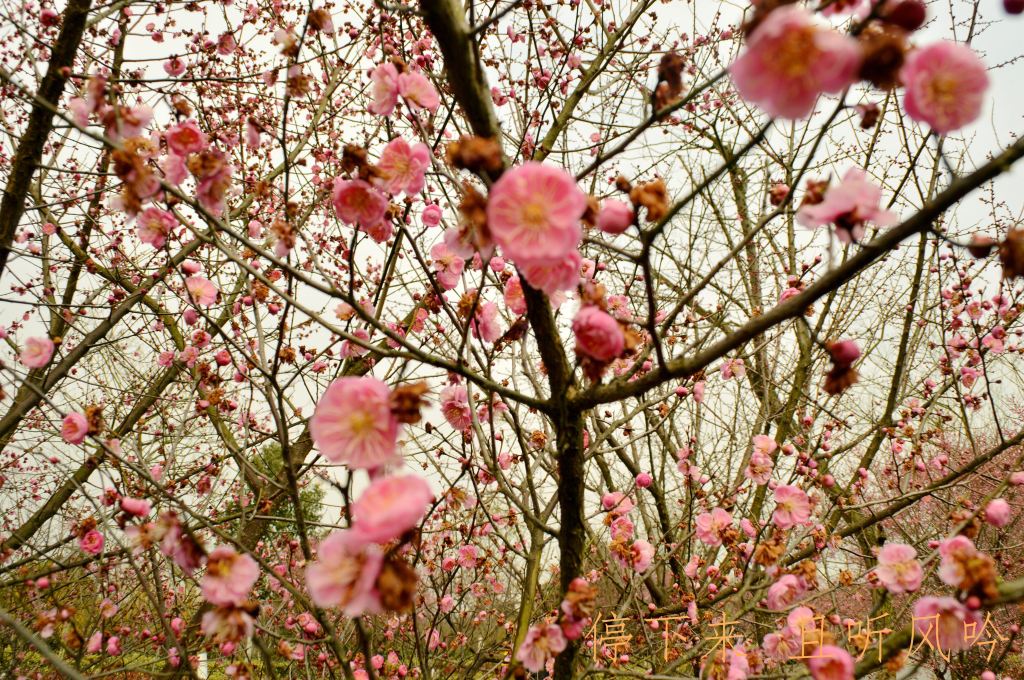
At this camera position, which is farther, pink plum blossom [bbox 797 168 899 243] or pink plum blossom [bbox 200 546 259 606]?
pink plum blossom [bbox 200 546 259 606]

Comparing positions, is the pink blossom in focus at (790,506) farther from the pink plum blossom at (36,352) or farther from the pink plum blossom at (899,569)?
the pink plum blossom at (36,352)

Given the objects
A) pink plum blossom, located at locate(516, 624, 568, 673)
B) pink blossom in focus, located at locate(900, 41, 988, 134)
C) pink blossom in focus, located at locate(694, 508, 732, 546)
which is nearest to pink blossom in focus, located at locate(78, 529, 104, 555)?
pink plum blossom, located at locate(516, 624, 568, 673)

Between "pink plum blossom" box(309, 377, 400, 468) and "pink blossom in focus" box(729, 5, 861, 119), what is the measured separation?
82 cm

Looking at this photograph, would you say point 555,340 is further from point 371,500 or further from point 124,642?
point 124,642

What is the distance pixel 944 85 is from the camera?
97cm

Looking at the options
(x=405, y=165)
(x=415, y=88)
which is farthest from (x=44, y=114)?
(x=405, y=165)

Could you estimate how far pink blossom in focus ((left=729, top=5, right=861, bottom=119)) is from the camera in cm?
81

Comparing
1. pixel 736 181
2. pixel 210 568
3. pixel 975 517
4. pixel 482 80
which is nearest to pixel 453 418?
pixel 210 568

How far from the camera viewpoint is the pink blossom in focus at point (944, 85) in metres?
0.92

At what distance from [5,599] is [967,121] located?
7.22 metres

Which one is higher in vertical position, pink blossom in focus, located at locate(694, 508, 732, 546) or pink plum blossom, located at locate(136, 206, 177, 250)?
pink plum blossom, located at locate(136, 206, 177, 250)

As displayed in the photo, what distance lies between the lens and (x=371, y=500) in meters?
0.89

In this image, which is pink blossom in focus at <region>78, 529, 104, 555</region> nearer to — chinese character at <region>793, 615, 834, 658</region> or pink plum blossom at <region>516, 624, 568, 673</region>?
pink plum blossom at <region>516, 624, 568, 673</region>

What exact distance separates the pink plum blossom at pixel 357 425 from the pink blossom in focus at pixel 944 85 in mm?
1034
